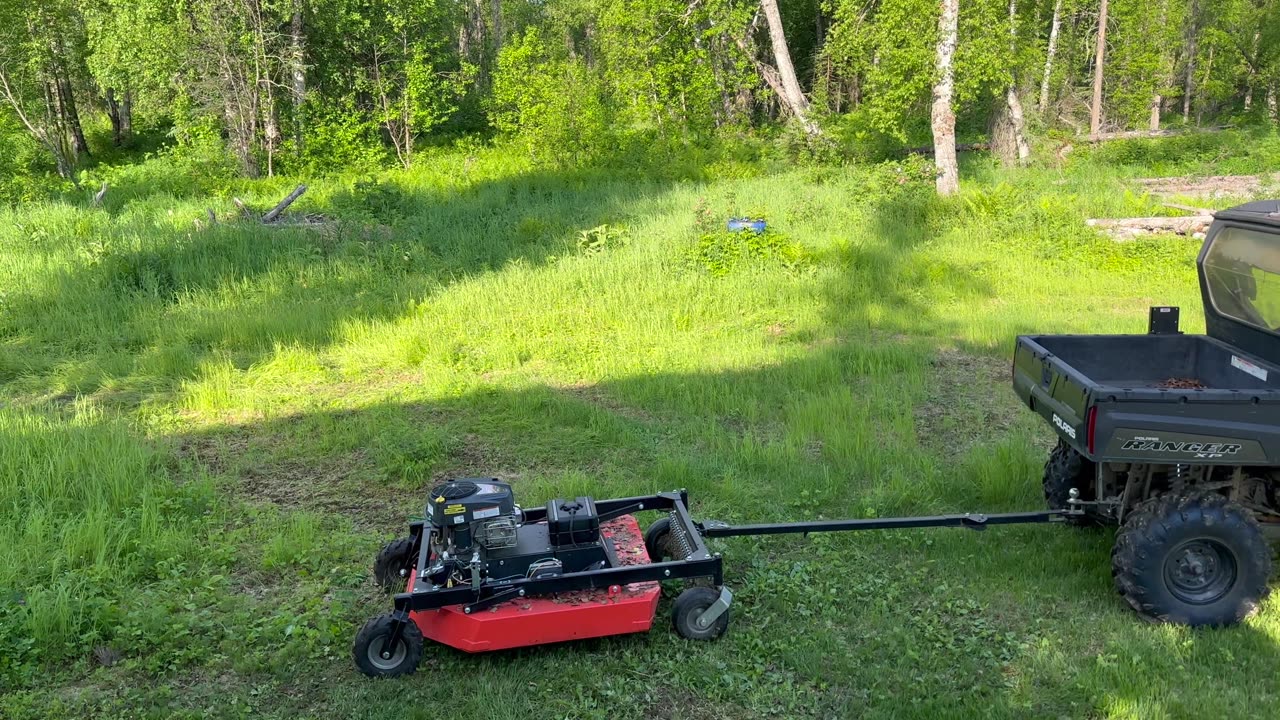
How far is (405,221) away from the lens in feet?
51.1

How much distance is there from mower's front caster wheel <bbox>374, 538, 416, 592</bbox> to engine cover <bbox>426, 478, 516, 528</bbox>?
49 cm

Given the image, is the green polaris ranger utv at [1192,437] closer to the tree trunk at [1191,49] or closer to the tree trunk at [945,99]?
the tree trunk at [945,99]

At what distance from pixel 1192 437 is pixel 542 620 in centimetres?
326

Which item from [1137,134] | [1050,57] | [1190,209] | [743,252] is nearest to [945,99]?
[1190,209]

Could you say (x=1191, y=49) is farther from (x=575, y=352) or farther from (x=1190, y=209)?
(x=575, y=352)

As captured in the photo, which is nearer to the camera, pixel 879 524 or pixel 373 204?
pixel 879 524

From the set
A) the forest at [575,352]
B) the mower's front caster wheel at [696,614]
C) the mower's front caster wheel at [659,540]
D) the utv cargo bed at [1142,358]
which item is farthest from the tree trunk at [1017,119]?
the mower's front caster wheel at [696,614]

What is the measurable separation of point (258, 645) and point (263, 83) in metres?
21.9

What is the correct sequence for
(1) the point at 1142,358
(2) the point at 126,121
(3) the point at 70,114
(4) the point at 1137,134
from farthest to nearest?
(2) the point at 126,121, (3) the point at 70,114, (4) the point at 1137,134, (1) the point at 1142,358

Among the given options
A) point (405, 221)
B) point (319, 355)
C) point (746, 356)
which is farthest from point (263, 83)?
point (746, 356)

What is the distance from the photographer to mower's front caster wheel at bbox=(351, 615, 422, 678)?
4418 mm

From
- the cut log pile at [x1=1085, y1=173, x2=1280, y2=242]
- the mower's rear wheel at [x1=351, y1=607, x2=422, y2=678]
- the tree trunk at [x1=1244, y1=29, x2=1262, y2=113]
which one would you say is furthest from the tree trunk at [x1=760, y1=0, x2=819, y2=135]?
the tree trunk at [x1=1244, y1=29, x2=1262, y2=113]

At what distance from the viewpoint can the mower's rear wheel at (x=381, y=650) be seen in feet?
14.5

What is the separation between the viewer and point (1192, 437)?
455 centimetres
